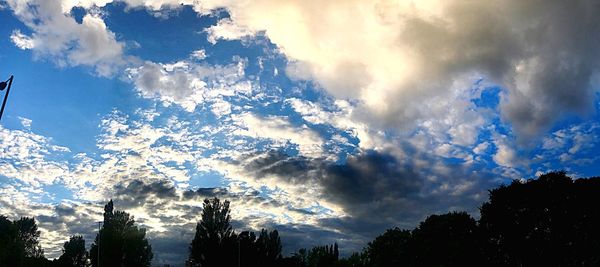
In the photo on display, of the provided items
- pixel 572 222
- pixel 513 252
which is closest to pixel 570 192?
pixel 572 222

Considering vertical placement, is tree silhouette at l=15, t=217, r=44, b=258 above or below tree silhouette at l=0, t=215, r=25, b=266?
above

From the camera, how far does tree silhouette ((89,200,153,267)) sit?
4355 inches

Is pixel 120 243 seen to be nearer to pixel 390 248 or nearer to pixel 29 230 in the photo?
pixel 29 230

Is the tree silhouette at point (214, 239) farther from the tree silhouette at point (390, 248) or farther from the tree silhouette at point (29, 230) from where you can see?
the tree silhouette at point (29, 230)

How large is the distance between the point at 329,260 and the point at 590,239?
281ft

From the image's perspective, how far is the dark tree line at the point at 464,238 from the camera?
55.2 meters

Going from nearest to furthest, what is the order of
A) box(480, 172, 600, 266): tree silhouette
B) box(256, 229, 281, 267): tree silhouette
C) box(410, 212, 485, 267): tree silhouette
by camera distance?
box(480, 172, 600, 266): tree silhouette → box(410, 212, 485, 267): tree silhouette → box(256, 229, 281, 267): tree silhouette

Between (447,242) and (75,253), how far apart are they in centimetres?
10058

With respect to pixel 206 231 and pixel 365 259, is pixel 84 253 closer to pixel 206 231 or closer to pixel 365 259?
pixel 206 231

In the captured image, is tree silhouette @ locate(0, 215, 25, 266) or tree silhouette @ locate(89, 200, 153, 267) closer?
tree silhouette @ locate(0, 215, 25, 266)

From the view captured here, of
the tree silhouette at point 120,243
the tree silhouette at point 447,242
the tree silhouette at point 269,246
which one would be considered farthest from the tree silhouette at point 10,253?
the tree silhouette at point 447,242

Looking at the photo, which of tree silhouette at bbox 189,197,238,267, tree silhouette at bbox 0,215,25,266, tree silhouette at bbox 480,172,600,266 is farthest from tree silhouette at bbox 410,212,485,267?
tree silhouette at bbox 0,215,25,266

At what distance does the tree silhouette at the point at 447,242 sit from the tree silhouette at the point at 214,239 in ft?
154

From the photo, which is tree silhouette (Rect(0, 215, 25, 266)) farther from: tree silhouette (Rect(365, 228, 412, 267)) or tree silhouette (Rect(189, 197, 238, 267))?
tree silhouette (Rect(365, 228, 412, 267))
